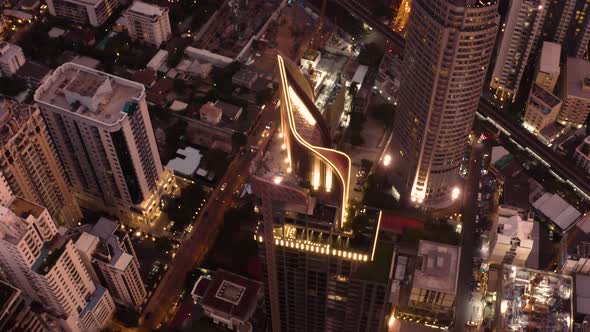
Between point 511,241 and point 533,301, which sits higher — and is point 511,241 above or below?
above

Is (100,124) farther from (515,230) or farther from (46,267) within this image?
(515,230)

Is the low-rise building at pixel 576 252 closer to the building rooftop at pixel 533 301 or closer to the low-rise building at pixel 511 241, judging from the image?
the building rooftop at pixel 533 301

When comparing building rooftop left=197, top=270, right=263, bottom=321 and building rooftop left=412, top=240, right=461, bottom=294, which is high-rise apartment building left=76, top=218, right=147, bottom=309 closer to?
building rooftop left=197, top=270, right=263, bottom=321

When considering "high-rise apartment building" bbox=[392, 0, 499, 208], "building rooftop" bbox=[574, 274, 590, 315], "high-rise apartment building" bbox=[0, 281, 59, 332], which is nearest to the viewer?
"high-rise apartment building" bbox=[0, 281, 59, 332]

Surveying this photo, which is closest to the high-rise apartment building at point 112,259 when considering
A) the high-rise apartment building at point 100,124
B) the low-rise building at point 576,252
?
the high-rise apartment building at point 100,124

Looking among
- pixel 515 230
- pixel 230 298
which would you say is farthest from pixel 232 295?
pixel 515 230

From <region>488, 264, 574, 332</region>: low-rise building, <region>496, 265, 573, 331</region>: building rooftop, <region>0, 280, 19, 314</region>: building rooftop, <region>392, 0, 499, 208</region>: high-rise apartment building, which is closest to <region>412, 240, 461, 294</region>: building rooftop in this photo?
<region>488, 264, 574, 332</region>: low-rise building
